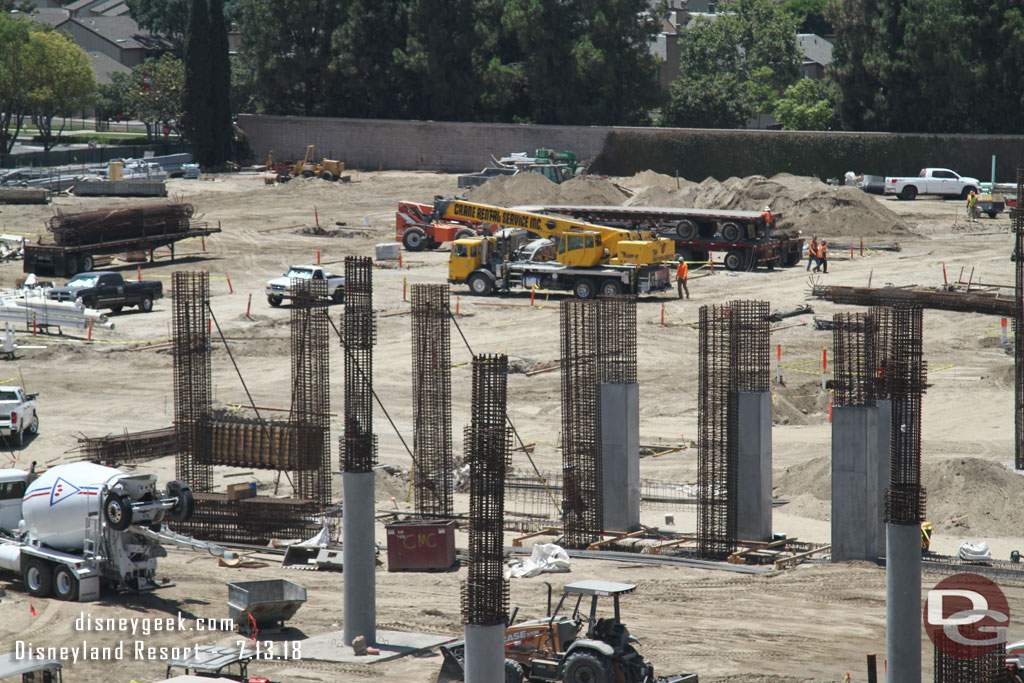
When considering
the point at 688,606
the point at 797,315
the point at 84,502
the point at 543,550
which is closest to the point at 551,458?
the point at 543,550

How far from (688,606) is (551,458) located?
9456 mm

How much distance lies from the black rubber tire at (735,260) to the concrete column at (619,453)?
85.7 feet

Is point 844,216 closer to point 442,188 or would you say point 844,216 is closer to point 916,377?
point 442,188

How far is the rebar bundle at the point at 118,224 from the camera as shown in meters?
48.9

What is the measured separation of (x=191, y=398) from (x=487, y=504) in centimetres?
1342

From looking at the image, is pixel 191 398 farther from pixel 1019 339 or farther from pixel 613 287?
pixel 613 287

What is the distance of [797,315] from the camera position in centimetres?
4131

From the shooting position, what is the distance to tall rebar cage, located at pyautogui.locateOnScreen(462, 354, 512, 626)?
1338 centimetres

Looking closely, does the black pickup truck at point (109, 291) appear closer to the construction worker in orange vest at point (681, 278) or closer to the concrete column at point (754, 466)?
the construction worker in orange vest at point (681, 278)

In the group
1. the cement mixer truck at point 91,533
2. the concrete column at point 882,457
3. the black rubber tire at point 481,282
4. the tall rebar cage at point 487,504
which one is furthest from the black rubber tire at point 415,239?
the tall rebar cage at point 487,504

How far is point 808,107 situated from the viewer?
86500 mm

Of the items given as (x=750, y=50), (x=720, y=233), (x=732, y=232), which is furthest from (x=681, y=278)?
(x=750, y=50)

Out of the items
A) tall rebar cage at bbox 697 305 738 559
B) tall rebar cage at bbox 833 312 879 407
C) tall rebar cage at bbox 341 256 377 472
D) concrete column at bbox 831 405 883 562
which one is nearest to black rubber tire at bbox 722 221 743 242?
tall rebar cage at bbox 697 305 738 559

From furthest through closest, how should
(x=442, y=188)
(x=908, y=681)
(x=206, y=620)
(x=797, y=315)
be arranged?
(x=442, y=188), (x=797, y=315), (x=206, y=620), (x=908, y=681)
